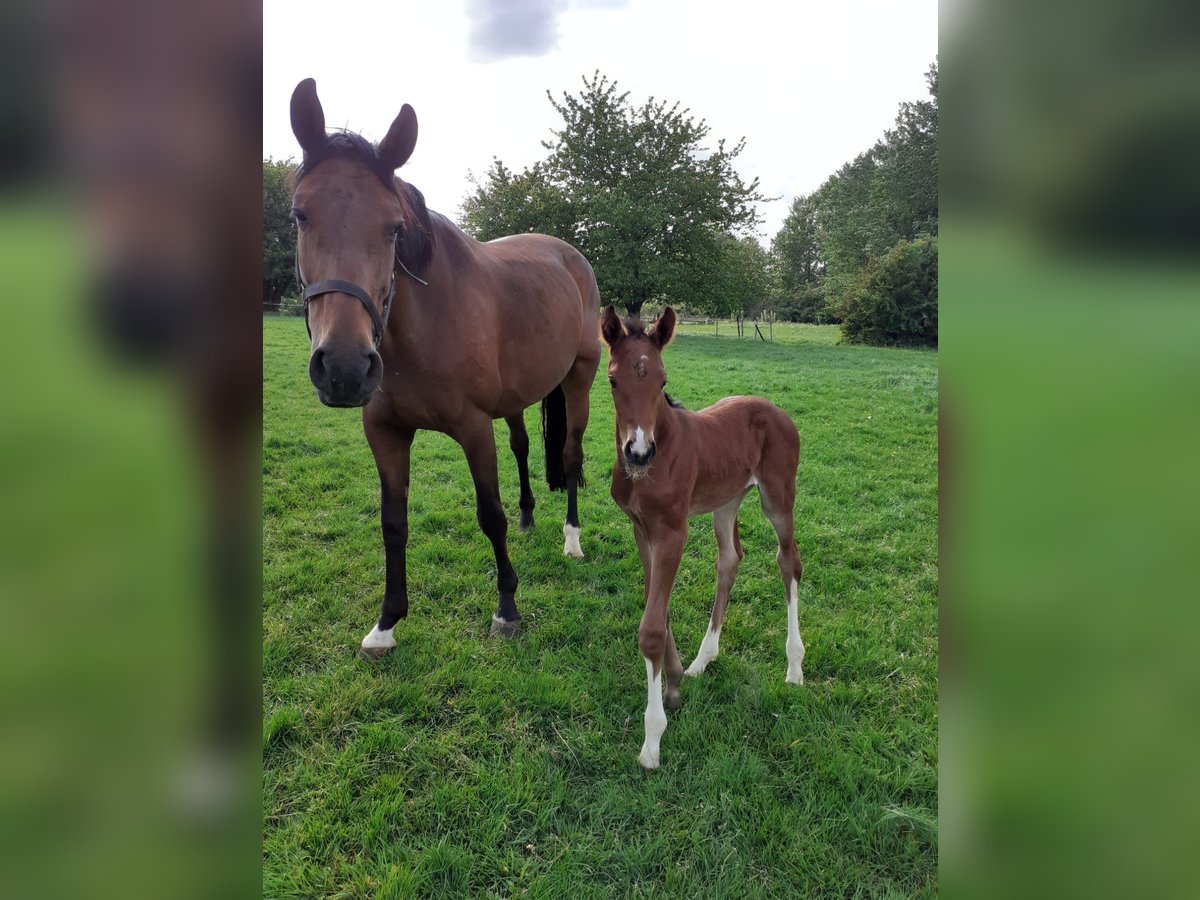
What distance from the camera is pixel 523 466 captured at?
5.36m

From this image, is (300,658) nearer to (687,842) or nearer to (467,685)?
(467,685)

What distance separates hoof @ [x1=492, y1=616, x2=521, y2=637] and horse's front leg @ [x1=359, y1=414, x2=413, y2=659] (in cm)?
51

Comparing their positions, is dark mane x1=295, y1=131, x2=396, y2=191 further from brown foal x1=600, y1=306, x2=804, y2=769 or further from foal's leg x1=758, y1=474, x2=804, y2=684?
foal's leg x1=758, y1=474, x2=804, y2=684

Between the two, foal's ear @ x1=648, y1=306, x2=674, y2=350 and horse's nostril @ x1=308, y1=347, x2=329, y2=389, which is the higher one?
foal's ear @ x1=648, y1=306, x2=674, y2=350

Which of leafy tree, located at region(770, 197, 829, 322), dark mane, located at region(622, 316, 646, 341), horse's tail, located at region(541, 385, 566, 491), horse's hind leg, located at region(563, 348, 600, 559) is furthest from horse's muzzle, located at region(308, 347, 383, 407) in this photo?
leafy tree, located at region(770, 197, 829, 322)

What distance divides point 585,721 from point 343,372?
190 cm

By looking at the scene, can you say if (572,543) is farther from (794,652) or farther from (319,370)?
(319,370)

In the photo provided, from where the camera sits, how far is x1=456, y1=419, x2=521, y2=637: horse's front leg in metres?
3.60

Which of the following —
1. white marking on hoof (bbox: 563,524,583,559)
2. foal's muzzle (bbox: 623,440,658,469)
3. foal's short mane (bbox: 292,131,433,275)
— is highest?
foal's short mane (bbox: 292,131,433,275)
